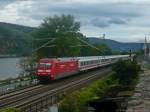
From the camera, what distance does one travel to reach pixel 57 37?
92500mm

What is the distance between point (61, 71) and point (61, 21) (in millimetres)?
39366

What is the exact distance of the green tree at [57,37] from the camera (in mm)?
88812

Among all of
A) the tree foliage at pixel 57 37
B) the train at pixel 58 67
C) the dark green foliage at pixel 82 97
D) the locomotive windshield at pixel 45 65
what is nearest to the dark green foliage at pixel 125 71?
the dark green foliage at pixel 82 97

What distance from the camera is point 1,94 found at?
42.8 metres

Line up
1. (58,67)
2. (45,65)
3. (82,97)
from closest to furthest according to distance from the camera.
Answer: (82,97), (45,65), (58,67)

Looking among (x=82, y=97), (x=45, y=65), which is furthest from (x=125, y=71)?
(x=82, y=97)

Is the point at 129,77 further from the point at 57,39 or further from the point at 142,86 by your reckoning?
the point at 57,39

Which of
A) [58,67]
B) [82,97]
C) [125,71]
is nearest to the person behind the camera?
[82,97]

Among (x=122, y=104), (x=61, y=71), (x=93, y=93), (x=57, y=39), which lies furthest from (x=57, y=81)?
(x=57, y=39)

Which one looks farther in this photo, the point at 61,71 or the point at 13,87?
the point at 61,71

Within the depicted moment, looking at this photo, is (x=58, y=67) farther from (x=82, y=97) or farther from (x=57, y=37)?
(x=57, y=37)

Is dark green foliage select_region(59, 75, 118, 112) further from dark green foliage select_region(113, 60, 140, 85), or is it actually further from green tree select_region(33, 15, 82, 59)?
green tree select_region(33, 15, 82, 59)

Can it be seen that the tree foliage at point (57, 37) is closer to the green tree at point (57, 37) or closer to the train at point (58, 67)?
the green tree at point (57, 37)

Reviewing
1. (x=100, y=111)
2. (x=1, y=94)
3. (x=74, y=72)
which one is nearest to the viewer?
(x=100, y=111)
